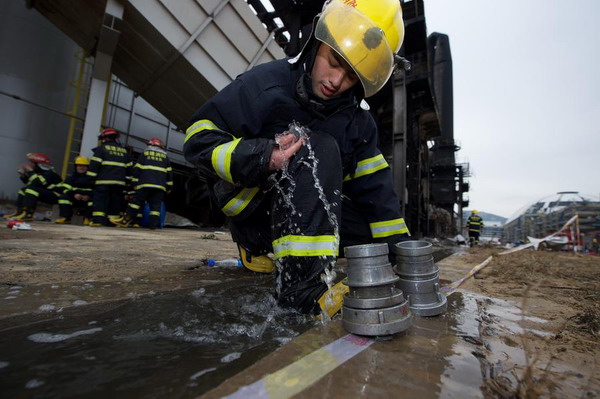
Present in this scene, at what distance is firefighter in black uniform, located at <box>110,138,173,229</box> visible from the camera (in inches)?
221

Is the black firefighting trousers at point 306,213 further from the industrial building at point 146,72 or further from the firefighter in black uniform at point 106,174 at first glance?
the firefighter in black uniform at point 106,174

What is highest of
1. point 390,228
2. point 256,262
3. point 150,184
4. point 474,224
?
point 474,224

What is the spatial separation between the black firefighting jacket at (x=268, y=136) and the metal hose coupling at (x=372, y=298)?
535 millimetres

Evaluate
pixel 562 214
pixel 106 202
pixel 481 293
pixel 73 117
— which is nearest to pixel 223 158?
pixel 481 293

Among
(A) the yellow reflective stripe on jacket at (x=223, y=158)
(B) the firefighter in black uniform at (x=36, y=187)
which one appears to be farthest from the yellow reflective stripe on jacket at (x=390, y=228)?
(B) the firefighter in black uniform at (x=36, y=187)

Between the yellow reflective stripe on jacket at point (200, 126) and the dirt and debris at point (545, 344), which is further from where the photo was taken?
the yellow reflective stripe on jacket at point (200, 126)

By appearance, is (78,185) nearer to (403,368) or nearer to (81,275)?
(81,275)

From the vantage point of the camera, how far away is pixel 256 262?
203cm

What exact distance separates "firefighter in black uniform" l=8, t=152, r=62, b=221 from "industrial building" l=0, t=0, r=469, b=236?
0.53 metres

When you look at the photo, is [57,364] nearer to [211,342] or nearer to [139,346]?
[139,346]

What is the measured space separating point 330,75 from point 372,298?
1.09 metres

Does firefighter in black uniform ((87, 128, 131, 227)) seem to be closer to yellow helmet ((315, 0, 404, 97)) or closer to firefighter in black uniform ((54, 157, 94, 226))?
firefighter in black uniform ((54, 157, 94, 226))

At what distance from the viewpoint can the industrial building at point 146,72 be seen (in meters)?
5.55

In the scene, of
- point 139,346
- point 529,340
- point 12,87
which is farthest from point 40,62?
point 529,340
